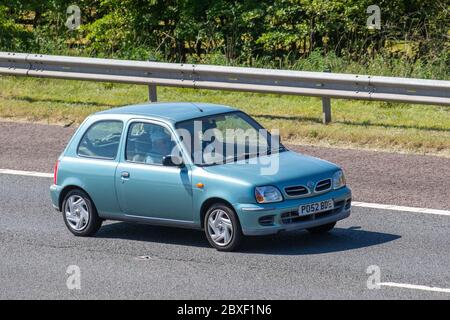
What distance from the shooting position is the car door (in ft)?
40.3

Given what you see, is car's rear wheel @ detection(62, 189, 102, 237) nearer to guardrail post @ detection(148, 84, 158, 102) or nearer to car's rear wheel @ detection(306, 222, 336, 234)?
car's rear wheel @ detection(306, 222, 336, 234)

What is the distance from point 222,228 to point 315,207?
3.20 ft

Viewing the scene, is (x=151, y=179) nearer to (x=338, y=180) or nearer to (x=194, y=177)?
(x=194, y=177)

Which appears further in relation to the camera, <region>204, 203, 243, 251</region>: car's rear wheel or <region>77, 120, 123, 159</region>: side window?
<region>77, 120, 123, 159</region>: side window

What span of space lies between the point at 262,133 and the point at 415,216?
2031mm

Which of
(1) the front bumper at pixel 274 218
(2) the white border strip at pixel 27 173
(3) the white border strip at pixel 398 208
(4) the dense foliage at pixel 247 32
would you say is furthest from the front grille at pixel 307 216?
(4) the dense foliage at pixel 247 32

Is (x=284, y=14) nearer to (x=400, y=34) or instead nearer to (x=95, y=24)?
(x=400, y=34)

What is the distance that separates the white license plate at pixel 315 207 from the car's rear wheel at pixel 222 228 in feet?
2.17

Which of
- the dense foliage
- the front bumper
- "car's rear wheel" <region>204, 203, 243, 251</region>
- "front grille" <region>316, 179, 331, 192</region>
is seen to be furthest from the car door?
the dense foliage

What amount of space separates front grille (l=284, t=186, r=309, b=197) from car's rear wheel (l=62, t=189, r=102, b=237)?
2.32 m

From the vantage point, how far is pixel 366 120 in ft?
58.4

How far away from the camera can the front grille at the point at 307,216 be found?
11898mm

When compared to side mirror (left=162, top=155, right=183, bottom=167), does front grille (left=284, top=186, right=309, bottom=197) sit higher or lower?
lower

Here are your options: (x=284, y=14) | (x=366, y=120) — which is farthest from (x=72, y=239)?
(x=284, y=14)
